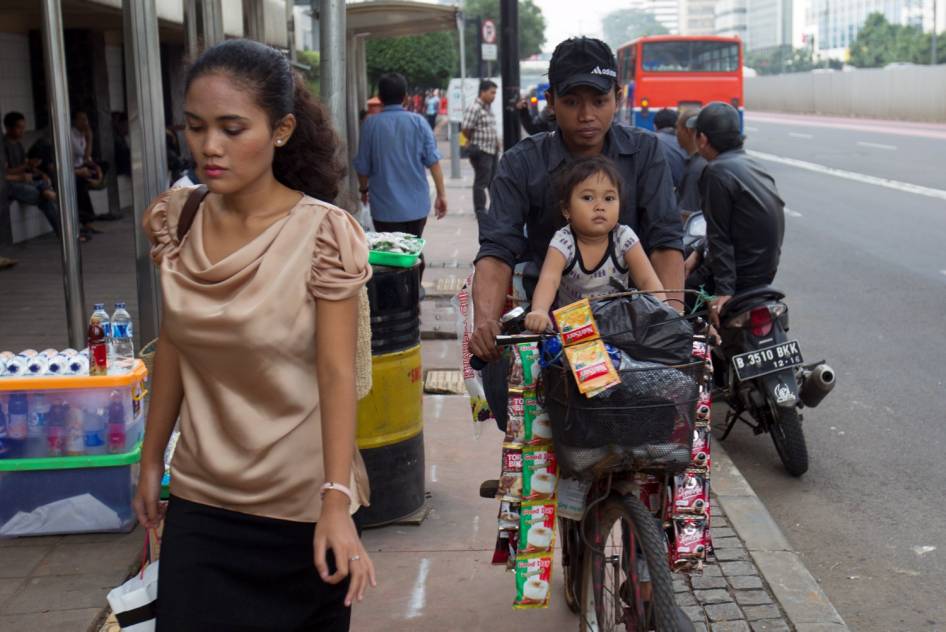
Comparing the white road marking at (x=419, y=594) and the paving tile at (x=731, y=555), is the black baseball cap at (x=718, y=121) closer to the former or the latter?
the paving tile at (x=731, y=555)

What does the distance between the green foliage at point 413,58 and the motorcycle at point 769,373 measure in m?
37.6

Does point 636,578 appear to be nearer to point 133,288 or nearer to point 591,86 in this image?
point 591,86

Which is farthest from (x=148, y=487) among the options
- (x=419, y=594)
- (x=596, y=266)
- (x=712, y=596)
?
(x=712, y=596)

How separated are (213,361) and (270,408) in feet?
0.49

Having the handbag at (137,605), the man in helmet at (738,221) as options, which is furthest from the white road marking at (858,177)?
the handbag at (137,605)

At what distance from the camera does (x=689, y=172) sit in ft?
28.3

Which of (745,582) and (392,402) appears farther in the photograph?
(392,402)

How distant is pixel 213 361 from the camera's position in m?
2.53

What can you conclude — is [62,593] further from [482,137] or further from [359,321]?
[482,137]

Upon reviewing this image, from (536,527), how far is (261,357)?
56.0 inches

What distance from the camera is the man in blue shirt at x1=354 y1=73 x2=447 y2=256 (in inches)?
411

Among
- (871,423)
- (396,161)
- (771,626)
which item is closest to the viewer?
(771,626)

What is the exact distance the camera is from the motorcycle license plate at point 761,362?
6.33m

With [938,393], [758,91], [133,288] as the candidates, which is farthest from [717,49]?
[758,91]
